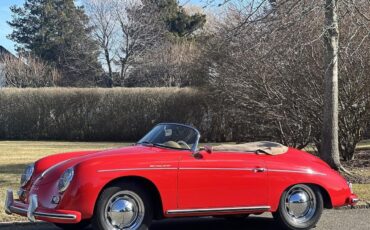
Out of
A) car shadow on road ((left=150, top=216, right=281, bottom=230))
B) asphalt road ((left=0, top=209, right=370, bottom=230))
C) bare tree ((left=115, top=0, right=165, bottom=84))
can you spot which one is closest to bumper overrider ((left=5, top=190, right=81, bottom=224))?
asphalt road ((left=0, top=209, right=370, bottom=230))

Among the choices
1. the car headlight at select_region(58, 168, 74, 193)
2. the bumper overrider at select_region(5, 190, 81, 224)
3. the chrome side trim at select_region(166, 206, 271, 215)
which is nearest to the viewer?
the bumper overrider at select_region(5, 190, 81, 224)

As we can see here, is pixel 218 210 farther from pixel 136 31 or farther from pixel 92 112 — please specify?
pixel 136 31

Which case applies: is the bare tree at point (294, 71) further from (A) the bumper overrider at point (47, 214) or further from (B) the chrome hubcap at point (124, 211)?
(A) the bumper overrider at point (47, 214)

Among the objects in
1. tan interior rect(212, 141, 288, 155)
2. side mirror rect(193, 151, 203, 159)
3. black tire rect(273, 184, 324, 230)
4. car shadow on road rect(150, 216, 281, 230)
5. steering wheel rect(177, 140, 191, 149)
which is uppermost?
steering wheel rect(177, 140, 191, 149)

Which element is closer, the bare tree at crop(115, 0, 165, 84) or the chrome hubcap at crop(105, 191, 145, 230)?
the chrome hubcap at crop(105, 191, 145, 230)

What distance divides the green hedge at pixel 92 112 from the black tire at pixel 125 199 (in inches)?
854

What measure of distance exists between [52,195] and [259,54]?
374 inches

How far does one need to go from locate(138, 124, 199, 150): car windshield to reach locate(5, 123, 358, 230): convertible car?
0.04 feet

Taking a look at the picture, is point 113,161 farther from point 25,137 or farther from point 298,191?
point 25,137

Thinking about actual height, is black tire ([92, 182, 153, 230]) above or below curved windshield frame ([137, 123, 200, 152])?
below

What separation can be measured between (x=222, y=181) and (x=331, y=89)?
563cm

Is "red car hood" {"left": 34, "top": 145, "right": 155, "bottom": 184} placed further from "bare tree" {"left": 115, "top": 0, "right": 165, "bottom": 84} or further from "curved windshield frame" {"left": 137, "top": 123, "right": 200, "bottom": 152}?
"bare tree" {"left": 115, "top": 0, "right": 165, "bottom": 84}

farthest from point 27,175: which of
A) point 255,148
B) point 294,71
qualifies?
point 294,71

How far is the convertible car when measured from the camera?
616 centimetres
